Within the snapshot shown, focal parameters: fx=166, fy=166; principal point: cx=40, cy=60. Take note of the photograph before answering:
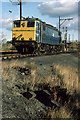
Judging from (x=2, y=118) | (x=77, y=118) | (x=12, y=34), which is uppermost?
(x=12, y=34)

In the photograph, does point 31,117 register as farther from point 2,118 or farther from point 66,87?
point 66,87

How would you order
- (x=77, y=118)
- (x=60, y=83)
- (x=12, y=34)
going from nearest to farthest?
(x=77, y=118), (x=60, y=83), (x=12, y=34)

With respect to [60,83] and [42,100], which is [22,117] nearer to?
[42,100]

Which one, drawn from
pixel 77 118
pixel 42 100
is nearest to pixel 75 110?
pixel 77 118

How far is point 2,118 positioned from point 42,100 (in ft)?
4.69

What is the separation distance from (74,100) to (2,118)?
2346 mm

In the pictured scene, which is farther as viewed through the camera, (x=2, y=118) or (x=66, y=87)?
(x=66, y=87)

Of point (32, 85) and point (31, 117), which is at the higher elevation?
point (32, 85)

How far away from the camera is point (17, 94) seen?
439 centimetres

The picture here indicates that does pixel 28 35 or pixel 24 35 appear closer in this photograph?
pixel 28 35

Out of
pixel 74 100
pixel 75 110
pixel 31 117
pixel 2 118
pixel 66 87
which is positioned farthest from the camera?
pixel 66 87

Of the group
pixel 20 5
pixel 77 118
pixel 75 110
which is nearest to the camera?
pixel 77 118

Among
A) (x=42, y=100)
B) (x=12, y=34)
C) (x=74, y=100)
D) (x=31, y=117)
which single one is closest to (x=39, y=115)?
(x=31, y=117)

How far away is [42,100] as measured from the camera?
443 cm
